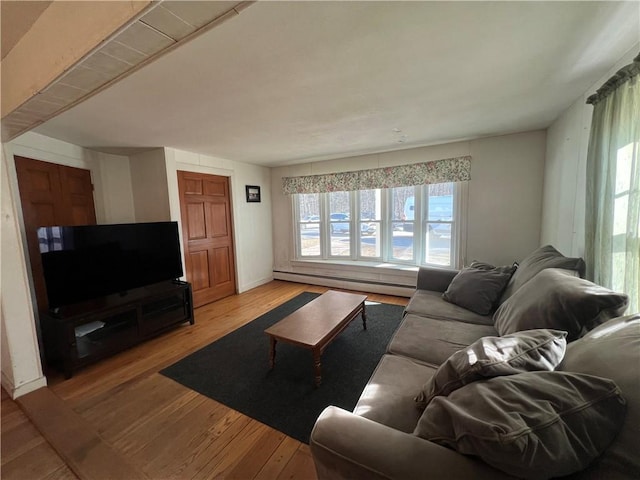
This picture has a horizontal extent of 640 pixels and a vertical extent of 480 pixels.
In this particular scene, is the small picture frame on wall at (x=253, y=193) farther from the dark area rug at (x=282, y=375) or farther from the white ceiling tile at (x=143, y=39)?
the white ceiling tile at (x=143, y=39)

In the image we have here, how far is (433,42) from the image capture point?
4.35ft

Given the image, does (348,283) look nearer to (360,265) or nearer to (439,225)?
(360,265)

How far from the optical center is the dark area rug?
67.9 inches

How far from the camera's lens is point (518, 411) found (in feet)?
2.23

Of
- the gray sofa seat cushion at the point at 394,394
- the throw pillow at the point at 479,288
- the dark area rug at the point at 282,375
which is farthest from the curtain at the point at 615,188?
the dark area rug at the point at 282,375

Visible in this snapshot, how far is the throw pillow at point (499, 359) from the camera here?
880 millimetres

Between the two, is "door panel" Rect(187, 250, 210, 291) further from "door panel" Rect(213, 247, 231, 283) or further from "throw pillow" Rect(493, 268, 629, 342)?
"throw pillow" Rect(493, 268, 629, 342)

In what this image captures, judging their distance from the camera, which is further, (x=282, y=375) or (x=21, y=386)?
(x=282, y=375)

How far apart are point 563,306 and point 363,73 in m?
1.65

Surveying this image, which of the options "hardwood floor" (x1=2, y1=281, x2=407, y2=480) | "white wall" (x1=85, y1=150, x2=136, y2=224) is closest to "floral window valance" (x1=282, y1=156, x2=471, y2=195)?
"white wall" (x1=85, y1=150, x2=136, y2=224)

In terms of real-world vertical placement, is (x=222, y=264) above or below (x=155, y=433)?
above

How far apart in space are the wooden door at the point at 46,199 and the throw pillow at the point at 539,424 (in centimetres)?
344

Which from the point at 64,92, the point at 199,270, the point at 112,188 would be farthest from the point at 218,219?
the point at 64,92

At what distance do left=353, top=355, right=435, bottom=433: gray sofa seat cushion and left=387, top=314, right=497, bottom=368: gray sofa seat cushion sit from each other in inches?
4.0
